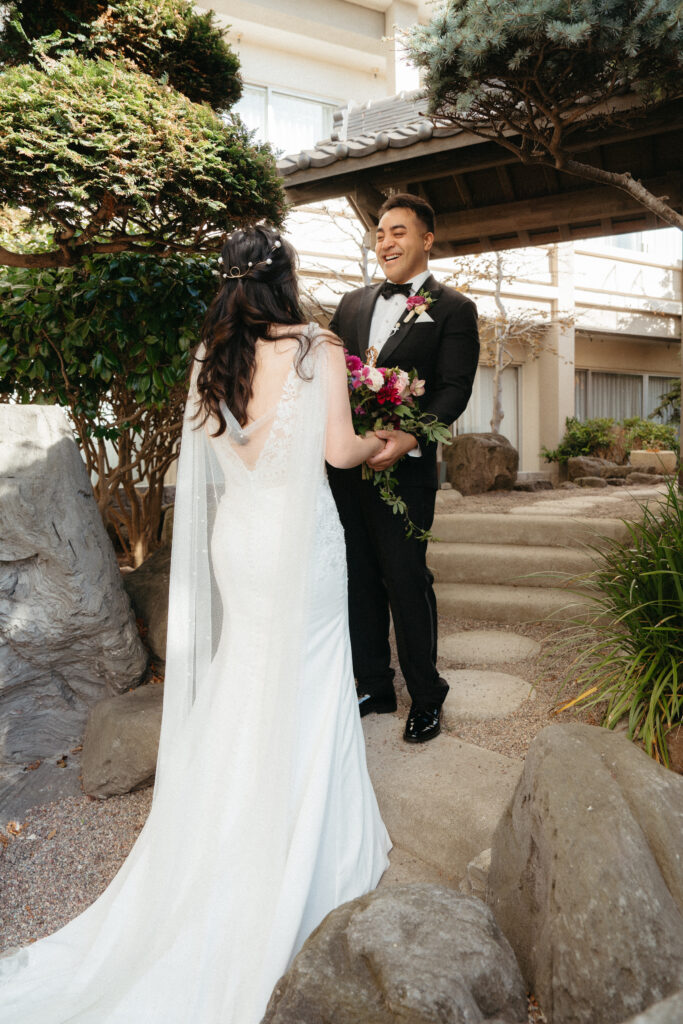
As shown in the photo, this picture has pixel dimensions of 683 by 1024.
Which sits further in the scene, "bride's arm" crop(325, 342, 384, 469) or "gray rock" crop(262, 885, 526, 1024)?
"bride's arm" crop(325, 342, 384, 469)

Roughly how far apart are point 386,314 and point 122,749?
2455mm

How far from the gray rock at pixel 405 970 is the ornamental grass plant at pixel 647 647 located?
1.31 metres

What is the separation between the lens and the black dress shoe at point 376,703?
136 inches

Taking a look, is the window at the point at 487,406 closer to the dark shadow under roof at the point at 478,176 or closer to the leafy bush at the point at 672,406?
the leafy bush at the point at 672,406

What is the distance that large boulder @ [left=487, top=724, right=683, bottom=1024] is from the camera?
5.32ft

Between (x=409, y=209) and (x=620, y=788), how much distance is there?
2.47 meters

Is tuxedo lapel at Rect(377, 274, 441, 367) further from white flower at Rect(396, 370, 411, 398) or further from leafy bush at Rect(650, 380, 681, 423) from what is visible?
leafy bush at Rect(650, 380, 681, 423)

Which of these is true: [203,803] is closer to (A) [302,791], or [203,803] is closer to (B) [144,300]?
(A) [302,791]

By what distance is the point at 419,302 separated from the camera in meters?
3.05

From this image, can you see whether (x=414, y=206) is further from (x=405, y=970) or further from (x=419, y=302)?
(x=405, y=970)

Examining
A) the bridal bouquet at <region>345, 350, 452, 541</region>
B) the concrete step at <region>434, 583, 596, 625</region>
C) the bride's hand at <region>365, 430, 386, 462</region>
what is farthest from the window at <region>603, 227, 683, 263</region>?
the bride's hand at <region>365, 430, 386, 462</region>

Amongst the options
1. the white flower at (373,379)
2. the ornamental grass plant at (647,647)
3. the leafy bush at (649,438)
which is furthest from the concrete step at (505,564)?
the leafy bush at (649,438)

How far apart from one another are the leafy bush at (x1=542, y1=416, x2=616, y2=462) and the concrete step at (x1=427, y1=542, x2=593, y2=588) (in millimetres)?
9526

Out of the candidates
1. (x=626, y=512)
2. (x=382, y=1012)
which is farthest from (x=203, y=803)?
(x=626, y=512)
